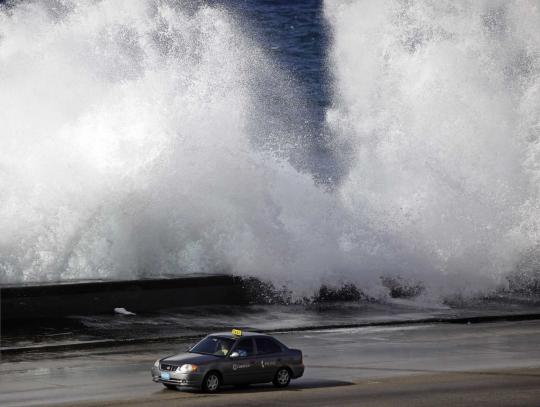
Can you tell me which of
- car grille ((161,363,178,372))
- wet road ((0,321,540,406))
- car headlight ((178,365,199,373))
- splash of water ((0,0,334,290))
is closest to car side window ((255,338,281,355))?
wet road ((0,321,540,406))

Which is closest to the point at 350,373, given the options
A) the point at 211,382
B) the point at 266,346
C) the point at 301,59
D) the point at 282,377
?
the point at 282,377

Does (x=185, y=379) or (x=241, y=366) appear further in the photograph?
(x=241, y=366)

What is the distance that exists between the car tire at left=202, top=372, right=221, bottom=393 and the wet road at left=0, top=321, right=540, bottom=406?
163mm

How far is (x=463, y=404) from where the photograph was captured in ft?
46.3

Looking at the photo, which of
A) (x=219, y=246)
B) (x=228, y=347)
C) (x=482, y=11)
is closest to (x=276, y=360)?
(x=228, y=347)

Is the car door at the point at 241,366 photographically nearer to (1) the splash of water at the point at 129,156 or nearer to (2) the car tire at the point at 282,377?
(2) the car tire at the point at 282,377

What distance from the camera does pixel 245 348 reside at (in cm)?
1587

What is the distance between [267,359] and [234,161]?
1412cm

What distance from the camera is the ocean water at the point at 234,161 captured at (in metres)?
27.3

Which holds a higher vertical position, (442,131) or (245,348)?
(442,131)

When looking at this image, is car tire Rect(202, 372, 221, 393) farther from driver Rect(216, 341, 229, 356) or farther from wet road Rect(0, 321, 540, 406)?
driver Rect(216, 341, 229, 356)

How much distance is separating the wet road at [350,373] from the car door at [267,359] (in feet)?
0.78

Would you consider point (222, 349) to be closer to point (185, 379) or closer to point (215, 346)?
point (215, 346)

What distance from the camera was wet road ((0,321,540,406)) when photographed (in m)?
14.6
